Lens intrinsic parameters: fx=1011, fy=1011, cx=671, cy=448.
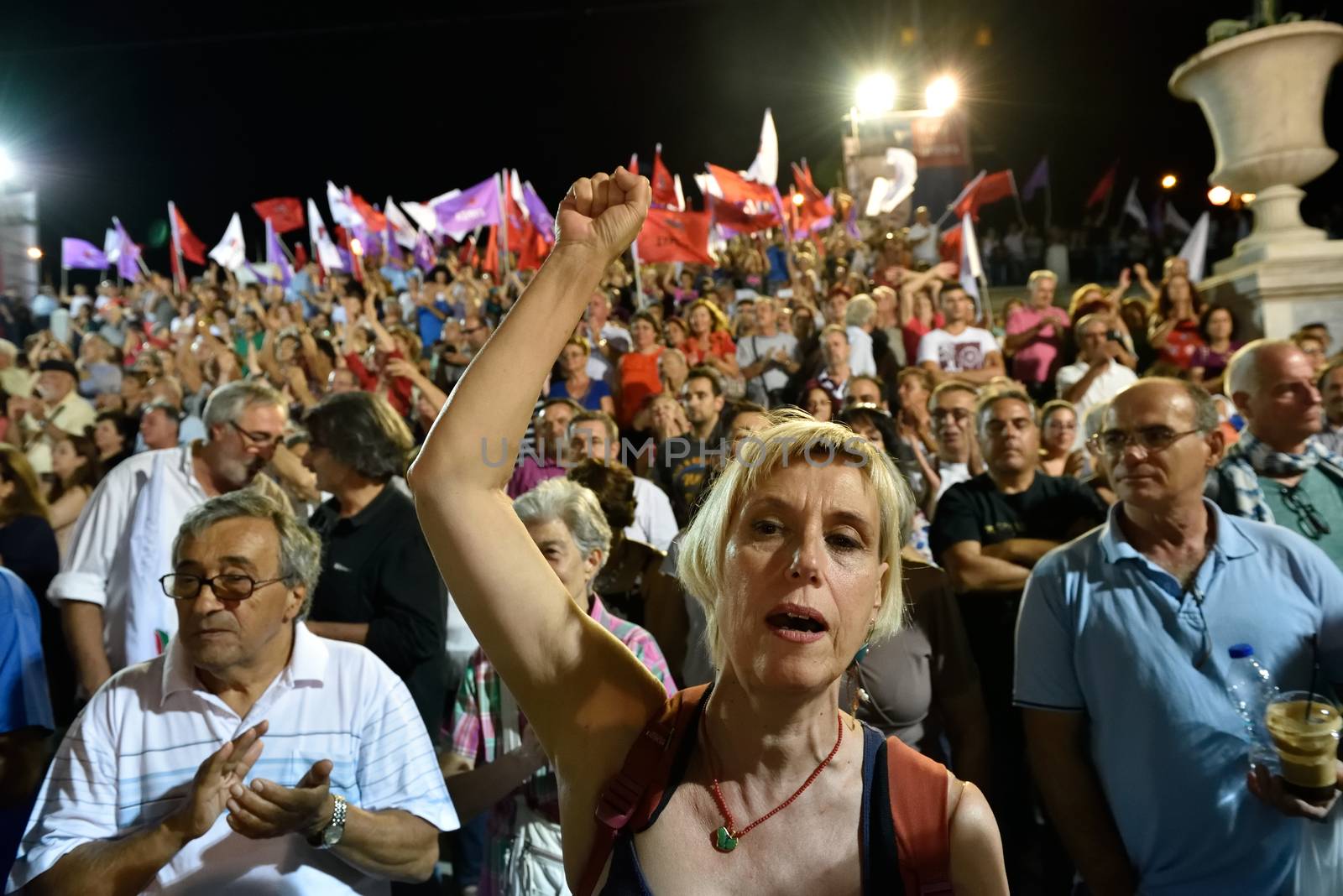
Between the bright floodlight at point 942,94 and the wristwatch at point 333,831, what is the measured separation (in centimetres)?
2823

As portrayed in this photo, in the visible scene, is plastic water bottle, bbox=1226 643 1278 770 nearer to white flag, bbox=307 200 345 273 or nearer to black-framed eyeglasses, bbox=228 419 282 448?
black-framed eyeglasses, bbox=228 419 282 448

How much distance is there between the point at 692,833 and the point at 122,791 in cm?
152

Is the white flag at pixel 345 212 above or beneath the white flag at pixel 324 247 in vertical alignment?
above

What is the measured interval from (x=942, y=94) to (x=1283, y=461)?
85.8 feet

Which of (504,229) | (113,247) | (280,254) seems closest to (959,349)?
(504,229)

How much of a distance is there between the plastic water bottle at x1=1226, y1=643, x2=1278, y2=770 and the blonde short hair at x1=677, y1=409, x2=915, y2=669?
1.46m

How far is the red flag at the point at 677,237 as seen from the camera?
35.6ft

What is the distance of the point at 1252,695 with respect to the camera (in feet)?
8.71

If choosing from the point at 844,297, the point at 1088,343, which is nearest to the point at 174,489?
the point at 1088,343

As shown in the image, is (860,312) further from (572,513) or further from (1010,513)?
(572,513)

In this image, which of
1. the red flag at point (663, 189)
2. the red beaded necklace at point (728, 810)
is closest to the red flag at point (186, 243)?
the red flag at point (663, 189)

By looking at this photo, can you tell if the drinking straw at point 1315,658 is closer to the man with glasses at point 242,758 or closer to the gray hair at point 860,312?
the man with glasses at point 242,758

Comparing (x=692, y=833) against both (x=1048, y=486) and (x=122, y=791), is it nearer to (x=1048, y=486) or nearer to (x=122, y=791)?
(x=122, y=791)

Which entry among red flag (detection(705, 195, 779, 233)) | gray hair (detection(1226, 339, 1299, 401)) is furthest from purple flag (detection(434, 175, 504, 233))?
gray hair (detection(1226, 339, 1299, 401))
